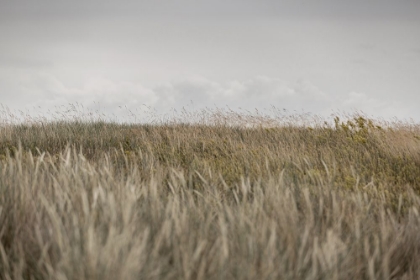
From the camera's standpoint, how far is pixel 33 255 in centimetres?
189

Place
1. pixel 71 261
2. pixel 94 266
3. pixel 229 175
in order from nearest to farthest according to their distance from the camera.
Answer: pixel 94 266, pixel 71 261, pixel 229 175

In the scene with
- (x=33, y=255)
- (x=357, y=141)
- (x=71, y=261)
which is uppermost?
(x=357, y=141)

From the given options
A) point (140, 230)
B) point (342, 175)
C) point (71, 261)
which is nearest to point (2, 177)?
point (140, 230)

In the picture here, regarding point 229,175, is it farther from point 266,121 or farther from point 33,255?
point 266,121

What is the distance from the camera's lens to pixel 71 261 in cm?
151

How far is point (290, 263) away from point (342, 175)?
2.90m

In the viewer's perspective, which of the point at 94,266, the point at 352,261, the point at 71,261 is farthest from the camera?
the point at 352,261

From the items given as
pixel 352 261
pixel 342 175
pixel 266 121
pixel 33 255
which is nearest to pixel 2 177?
pixel 33 255

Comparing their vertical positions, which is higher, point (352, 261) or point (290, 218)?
point (290, 218)

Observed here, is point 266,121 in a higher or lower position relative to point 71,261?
higher

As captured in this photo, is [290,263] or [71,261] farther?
[290,263]

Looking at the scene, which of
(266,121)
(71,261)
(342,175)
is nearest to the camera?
(71,261)

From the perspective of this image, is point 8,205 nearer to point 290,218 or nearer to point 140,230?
point 140,230

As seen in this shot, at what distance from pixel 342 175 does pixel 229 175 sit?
1217mm
